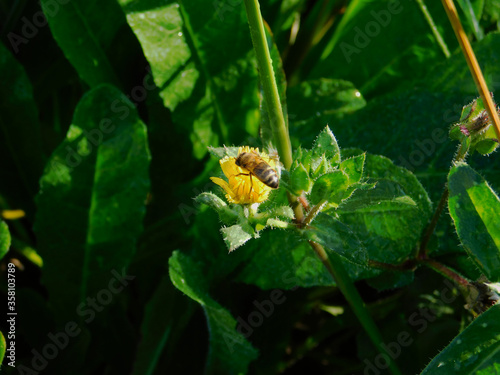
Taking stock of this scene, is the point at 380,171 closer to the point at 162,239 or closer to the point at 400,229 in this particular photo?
the point at 400,229

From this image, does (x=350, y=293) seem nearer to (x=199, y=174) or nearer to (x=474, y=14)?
(x=199, y=174)

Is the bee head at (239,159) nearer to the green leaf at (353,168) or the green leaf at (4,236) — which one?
the green leaf at (353,168)

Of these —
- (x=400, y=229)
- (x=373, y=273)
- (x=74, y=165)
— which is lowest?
(x=373, y=273)

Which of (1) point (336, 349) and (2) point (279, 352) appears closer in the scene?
(2) point (279, 352)

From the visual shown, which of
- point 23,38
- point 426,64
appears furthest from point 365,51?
point 23,38

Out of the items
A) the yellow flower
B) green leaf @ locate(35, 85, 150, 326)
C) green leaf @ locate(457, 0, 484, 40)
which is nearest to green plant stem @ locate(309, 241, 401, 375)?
the yellow flower

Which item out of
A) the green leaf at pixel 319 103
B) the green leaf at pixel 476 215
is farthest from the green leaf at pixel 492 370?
the green leaf at pixel 319 103

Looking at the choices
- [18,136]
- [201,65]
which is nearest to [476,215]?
[201,65]
